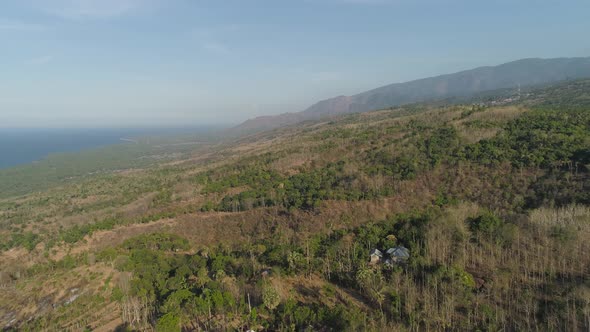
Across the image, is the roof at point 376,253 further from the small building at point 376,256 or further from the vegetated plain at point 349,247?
the vegetated plain at point 349,247

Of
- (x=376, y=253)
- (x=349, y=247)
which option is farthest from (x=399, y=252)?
(x=349, y=247)

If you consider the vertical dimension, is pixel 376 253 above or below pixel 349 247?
below

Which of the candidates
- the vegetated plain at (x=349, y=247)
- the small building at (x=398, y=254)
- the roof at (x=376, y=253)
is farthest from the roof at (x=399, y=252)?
the vegetated plain at (x=349, y=247)

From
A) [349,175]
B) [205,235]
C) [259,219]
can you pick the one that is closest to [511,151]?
[349,175]

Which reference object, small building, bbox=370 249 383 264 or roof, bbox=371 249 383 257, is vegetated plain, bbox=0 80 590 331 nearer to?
roof, bbox=371 249 383 257

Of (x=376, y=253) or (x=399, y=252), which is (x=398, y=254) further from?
(x=376, y=253)

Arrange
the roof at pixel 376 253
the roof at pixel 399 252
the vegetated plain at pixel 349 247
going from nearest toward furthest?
the vegetated plain at pixel 349 247, the roof at pixel 399 252, the roof at pixel 376 253

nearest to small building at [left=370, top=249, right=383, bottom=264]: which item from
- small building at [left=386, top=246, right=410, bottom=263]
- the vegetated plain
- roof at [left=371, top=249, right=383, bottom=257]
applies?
roof at [left=371, top=249, right=383, bottom=257]

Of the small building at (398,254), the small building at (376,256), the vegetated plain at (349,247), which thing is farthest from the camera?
the small building at (376,256)
